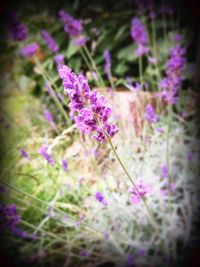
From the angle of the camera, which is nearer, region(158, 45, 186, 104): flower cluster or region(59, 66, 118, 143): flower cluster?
region(59, 66, 118, 143): flower cluster

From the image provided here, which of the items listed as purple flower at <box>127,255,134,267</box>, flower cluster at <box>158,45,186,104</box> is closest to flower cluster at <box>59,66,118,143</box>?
flower cluster at <box>158,45,186,104</box>

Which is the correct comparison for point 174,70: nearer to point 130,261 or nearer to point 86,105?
point 86,105

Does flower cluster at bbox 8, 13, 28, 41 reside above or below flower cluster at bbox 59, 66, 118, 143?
above

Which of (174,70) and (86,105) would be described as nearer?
(86,105)

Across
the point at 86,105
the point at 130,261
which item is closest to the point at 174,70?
the point at 86,105

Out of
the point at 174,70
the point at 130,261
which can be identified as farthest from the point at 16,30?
the point at 130,261

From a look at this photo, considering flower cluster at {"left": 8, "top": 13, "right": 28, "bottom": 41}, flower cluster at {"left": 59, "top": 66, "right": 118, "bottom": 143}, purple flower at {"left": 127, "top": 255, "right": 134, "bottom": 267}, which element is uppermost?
flower cluster at {"left": 8, "top": 13, "right": 28, "bottom": 41}

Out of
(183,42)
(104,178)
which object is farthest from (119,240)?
(183,42)

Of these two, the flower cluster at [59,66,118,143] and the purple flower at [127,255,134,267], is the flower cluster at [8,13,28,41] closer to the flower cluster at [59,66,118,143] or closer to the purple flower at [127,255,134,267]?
the flower cluster at [59,66,118,143]

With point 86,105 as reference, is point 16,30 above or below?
above
